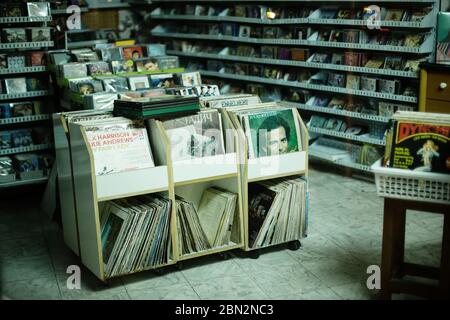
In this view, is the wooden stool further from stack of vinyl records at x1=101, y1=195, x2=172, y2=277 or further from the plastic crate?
stack of vinyl records at x1=101, y1=195, x2=172, y2=277

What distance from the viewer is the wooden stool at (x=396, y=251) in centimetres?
304

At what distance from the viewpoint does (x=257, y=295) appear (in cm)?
352

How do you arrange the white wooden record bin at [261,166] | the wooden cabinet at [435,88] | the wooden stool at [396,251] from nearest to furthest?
the wooden stool at [396,251]
the white wooden record bin at [261,166]
the wooden cabinet at [435,88]

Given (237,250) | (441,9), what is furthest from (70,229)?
(441,9)

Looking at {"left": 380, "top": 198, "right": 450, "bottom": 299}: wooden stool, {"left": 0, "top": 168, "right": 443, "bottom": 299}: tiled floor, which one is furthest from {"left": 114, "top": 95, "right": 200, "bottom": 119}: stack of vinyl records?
{"left": 380, "top": 198, "right": 450, "bottom": 299}: wooden stool

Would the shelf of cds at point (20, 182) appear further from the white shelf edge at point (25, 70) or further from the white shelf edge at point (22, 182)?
the white shelf edge at point (25, 70)

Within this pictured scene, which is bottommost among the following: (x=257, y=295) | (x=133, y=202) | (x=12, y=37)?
(x=257, y=295)

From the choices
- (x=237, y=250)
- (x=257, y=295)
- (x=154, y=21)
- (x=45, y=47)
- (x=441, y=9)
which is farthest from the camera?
(x=154, y=21)

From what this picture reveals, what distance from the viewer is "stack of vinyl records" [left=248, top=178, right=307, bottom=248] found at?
3.95 meters

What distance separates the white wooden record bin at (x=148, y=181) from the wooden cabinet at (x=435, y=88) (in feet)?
6.88

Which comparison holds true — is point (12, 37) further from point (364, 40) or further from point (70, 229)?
point (364, 40)

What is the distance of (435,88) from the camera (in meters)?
4.98

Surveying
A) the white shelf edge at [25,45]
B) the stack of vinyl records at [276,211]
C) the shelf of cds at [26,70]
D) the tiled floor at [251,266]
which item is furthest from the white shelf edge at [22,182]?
the stack of vinyl records at [276,211]

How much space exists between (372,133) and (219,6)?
2.93m
